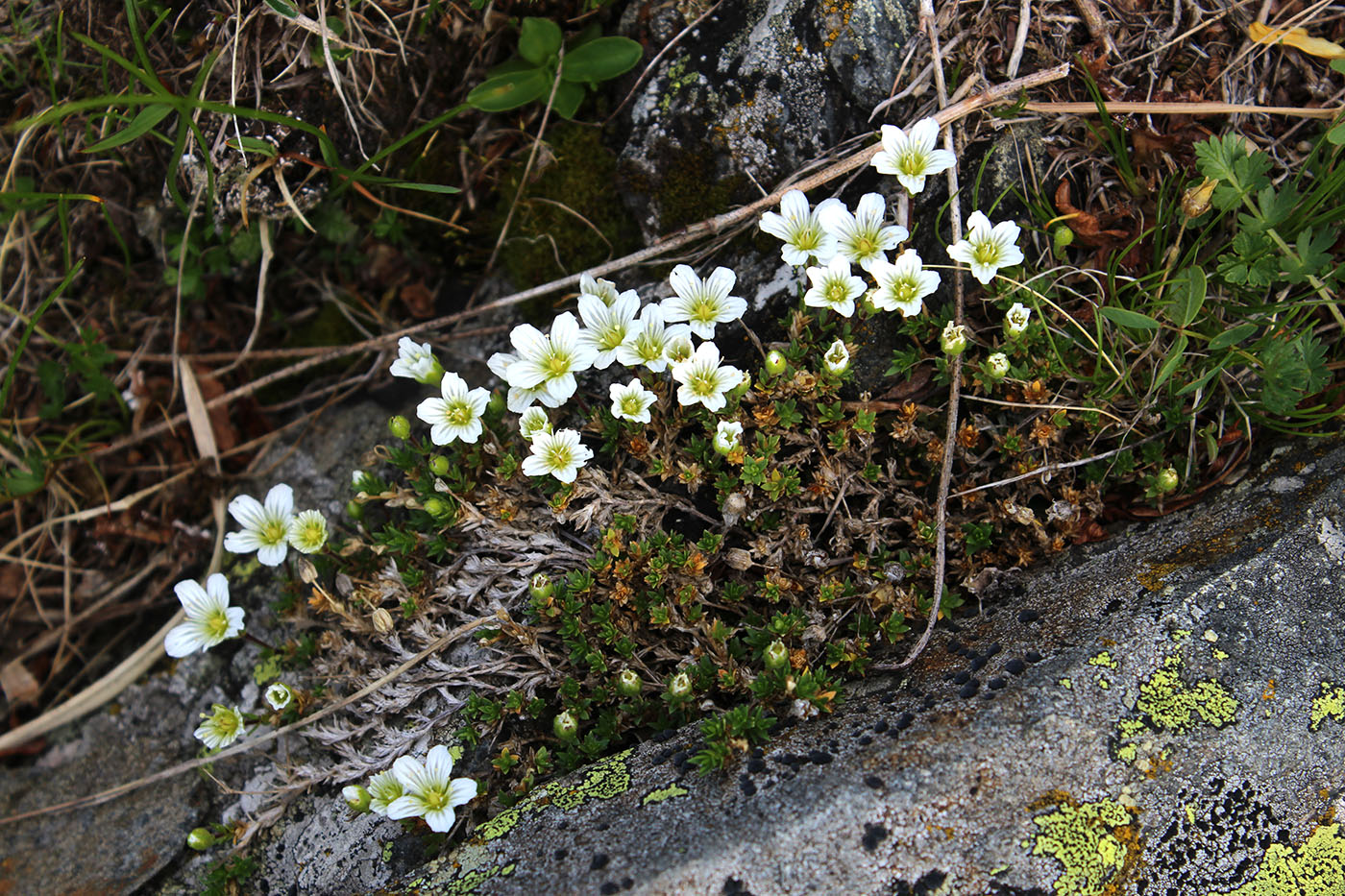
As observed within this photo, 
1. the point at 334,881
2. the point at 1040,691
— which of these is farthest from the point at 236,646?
the point at 1040,691

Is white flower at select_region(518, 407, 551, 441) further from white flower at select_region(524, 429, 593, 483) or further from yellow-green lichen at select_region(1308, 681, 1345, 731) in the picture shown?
yellow-green lichen at select_region(1308, 681, 1345, 731)

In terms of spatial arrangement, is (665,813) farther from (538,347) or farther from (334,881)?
(538,347)

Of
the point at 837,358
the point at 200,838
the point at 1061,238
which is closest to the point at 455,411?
the point at 837,358

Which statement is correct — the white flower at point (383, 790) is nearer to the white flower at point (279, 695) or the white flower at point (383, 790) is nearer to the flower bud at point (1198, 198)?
the white flower at point (279, 695)

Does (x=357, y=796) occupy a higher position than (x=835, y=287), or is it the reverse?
(x=835, y=287)

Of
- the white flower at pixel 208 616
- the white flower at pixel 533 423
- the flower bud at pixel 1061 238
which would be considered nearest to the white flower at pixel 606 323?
the white flower at pixel 533 423

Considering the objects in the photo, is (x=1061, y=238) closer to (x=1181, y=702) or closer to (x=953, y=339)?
(x=953, y=339)
